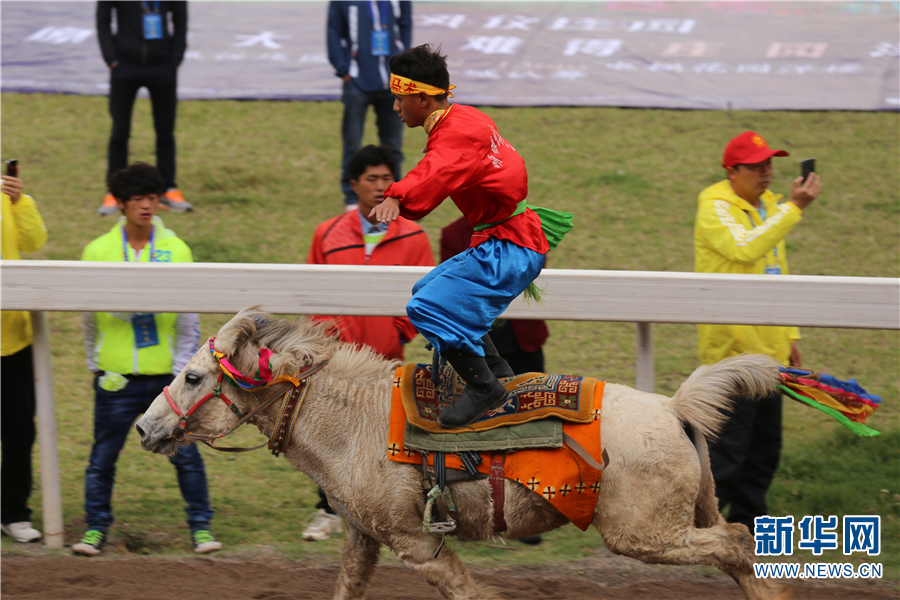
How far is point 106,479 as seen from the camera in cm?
475

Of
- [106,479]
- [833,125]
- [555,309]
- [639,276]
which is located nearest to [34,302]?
[106,479]

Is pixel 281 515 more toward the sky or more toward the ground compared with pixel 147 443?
more toward the ground

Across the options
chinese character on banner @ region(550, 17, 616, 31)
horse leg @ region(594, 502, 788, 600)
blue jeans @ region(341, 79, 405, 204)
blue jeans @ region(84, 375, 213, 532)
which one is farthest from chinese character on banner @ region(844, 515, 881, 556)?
chinese character on banner @ region(550, 17, 616, 31)

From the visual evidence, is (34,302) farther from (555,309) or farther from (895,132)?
(895,132)

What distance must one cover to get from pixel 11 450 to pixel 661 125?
8436mm

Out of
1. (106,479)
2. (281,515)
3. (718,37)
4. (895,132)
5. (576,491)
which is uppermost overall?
(718,37)

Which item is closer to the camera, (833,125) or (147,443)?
(147,443)

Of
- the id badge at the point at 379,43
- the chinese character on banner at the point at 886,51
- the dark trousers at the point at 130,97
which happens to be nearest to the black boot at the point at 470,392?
the id badge at the point at 379,43

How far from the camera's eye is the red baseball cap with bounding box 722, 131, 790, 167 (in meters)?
4.82

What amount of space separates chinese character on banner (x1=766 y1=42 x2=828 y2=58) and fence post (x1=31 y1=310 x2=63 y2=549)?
869 centimetres

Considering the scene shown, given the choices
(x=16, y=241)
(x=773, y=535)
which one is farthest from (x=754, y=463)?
(x=16, y=241)

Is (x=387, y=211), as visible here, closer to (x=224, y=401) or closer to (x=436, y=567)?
(x=224, y=401)

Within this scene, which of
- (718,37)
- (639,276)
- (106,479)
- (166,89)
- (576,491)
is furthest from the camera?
(718,37)

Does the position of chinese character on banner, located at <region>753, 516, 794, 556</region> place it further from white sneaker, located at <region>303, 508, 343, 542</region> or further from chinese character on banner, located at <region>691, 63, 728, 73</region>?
chinese character on banner, located at <region>691, 63, 728, 73</region>
